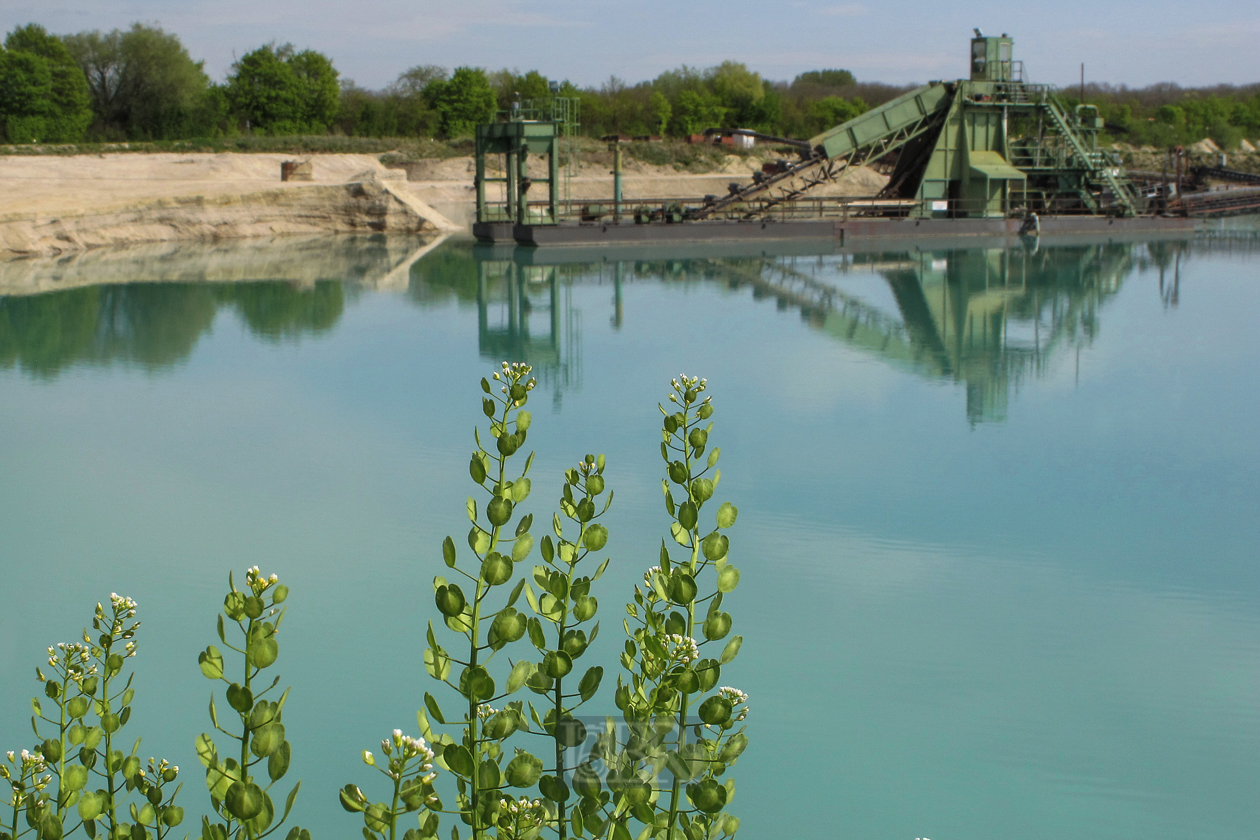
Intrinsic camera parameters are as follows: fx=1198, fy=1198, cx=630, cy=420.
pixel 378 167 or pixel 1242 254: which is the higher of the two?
pixel 378 167

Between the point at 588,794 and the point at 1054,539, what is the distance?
6997 mm

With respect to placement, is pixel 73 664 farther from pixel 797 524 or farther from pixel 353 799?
pixel 797 524

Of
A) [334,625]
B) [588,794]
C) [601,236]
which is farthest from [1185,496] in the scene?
[601,236]

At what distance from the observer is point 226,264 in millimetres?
30547

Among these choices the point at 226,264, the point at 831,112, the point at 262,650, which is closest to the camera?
the point at 262,650

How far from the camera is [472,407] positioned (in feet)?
42.7

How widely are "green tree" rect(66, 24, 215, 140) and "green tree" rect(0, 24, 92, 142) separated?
9.35 feet

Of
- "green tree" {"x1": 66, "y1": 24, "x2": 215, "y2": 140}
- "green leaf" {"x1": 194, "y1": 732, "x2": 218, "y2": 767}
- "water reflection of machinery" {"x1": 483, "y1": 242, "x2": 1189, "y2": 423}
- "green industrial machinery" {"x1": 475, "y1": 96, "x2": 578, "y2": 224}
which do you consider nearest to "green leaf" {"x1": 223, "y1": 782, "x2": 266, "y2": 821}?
"green leaf" {"x1": 194, "y1": 732, "x2": 218, "y2": 767}

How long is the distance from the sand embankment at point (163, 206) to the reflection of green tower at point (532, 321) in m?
13.2

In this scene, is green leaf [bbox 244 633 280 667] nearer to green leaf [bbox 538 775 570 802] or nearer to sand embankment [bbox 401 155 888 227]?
green leaf [bbox 538 775 570 802]

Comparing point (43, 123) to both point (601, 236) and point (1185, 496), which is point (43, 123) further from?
point (1185, 496)

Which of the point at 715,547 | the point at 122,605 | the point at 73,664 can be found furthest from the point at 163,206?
the point at 715,547

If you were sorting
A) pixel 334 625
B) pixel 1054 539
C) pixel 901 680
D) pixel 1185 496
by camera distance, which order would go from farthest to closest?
pixel 1185 496
pixel 1054 539
pixel 334 625
pixel 901 680

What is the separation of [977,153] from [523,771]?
1525 inches
